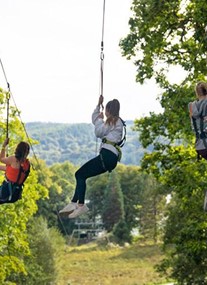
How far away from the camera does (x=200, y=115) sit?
42.1 ft

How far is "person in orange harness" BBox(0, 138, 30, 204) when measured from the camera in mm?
13117

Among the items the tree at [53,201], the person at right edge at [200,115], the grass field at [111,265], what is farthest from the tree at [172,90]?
the tree at [53,201]

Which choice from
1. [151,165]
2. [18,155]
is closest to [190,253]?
[151,165]

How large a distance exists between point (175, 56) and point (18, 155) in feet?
35.6

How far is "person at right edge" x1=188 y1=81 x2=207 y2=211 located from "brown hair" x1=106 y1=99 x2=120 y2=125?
1.38 m

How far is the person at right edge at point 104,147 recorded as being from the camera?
41.0ft

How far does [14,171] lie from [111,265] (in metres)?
69.3

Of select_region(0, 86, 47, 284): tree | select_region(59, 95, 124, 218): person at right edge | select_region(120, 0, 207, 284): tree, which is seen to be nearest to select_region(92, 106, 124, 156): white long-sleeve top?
select_region(59, 95, 124, 218): person at right edge

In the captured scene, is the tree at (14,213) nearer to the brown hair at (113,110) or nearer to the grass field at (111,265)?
the brown hair at (113,110)

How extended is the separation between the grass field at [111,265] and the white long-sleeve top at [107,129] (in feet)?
179

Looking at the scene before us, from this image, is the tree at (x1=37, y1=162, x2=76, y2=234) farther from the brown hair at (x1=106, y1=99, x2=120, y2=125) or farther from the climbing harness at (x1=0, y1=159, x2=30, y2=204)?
the brown hair at (x1=106, y1=99, x2=120, y2=125)

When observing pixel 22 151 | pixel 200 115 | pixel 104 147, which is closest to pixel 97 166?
pixel 104 147

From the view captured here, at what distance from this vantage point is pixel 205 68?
2198 cm

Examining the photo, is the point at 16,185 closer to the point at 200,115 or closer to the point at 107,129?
the point at 107,129
